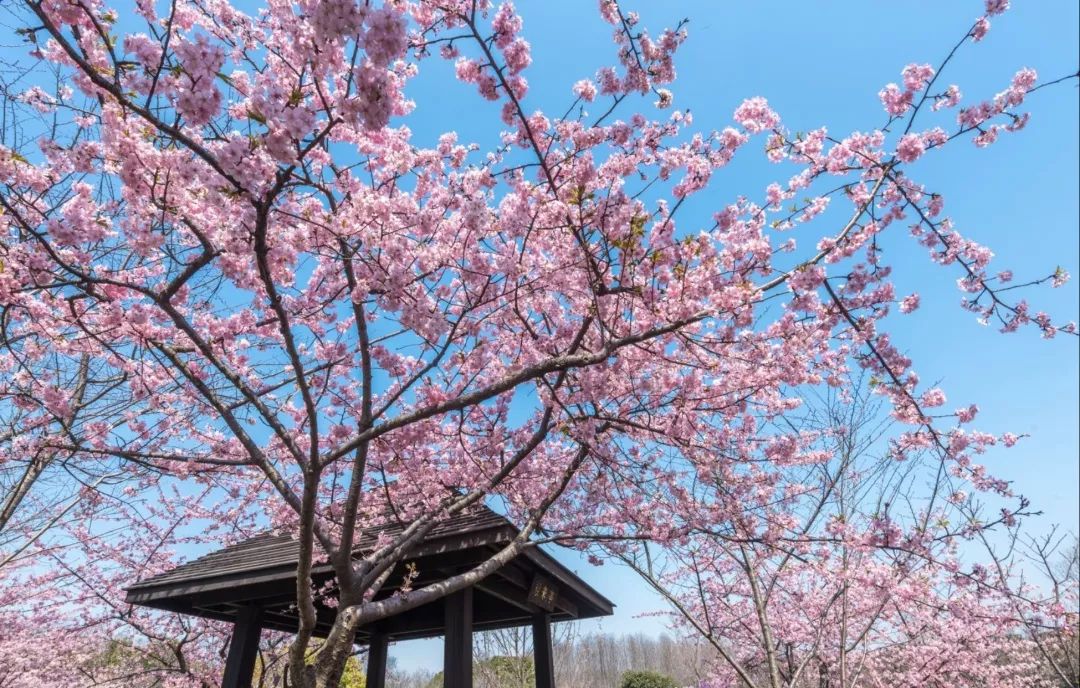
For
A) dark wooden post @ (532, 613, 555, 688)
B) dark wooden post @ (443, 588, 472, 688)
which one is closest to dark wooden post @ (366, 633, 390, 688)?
dark wooden post @ (532, 613, 555, 688)

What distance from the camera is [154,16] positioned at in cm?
326

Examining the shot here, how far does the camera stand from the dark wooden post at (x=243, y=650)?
5.78m

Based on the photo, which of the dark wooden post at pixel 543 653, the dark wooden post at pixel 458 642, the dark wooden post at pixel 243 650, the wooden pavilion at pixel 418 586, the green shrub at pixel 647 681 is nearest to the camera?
the dark wooden post at pixel 458 642

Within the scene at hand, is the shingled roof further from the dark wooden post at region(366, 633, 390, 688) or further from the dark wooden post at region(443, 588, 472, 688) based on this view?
the dark wooden post at region(443, 588, 472, 688)

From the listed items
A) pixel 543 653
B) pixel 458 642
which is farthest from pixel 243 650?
pixel 543 653

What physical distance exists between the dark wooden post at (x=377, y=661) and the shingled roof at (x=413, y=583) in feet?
0.39

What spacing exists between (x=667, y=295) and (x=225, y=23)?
3.65 metres

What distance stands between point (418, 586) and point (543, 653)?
1.76m

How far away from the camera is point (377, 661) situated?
6.55 meters

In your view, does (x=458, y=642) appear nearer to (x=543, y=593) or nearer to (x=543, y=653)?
(x=543, y=593)

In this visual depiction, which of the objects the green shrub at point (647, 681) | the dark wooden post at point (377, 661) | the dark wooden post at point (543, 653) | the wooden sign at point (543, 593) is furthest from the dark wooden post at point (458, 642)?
the green shrub at point (647, 681)

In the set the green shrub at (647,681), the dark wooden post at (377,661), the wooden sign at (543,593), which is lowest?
the green shrub at (647,681)

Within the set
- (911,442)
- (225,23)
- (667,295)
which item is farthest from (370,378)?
(911,442)

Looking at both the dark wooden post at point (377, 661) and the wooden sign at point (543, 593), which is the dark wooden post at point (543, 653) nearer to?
the wooden sign at point (543, 593)
